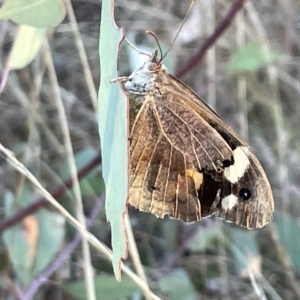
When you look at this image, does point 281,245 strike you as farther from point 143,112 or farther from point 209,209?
point 143,112

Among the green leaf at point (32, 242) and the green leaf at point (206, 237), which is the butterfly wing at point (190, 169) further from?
the green leaf at point (206, 237)

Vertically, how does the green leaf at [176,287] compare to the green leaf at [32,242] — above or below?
below

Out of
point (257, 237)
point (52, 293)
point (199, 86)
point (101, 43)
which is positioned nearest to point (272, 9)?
point (199, 86)

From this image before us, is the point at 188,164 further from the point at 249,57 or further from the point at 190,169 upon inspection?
the point at 249,57

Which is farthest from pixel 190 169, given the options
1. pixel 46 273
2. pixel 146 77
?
pixel 46 273

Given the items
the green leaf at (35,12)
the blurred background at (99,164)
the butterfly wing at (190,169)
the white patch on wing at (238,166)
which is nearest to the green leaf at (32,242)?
the blurred background at (99,164)

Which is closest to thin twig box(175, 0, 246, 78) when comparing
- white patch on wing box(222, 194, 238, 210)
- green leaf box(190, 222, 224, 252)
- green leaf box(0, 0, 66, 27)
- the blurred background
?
the blurred background
